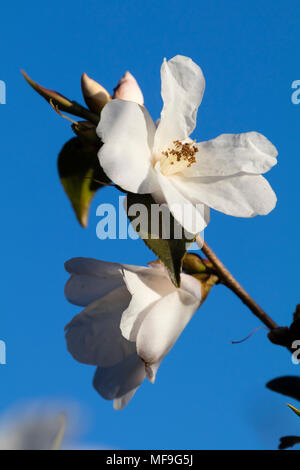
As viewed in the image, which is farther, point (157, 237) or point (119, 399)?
point (119, 399)

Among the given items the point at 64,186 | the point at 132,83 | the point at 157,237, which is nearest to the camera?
the point at 157,237

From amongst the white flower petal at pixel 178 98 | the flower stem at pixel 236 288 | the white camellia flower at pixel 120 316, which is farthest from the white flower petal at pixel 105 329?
the white flower petal at pixel 178 98

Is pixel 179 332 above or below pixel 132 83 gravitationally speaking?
below

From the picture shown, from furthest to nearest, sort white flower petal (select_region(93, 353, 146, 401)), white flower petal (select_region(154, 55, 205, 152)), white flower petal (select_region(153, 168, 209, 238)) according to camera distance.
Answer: white flower petal (select_region(93, 353, 146, 401))
white flower petal (select_region(154, 55, 205, 152))
white flower petal (select_region(153, 168, 209, 238))

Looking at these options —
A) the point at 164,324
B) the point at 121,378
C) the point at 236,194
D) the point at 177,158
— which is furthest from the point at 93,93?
the point at 121,378

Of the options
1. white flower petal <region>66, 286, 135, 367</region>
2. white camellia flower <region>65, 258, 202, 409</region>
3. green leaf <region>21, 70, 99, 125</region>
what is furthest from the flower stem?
green leaf <region>21, 70, 99, 125</region>

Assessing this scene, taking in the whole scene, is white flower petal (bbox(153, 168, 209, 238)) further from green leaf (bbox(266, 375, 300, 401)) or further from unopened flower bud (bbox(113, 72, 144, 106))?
green leaf (bbox(266, 375, 300, 401))
